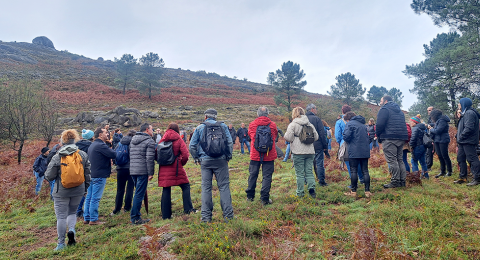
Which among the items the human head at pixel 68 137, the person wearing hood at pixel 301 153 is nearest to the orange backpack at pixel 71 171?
the human head at pixel 68 137

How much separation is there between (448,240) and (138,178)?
516cm

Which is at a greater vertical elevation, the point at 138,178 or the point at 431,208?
the point at 138,178

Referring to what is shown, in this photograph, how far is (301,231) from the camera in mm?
3605

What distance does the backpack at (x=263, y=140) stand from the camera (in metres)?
4.92

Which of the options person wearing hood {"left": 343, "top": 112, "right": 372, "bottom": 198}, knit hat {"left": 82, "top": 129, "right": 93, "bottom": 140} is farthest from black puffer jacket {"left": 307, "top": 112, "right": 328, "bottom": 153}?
knit hat {"left": 82, "top": 129, "right": 93, "bottom": 140}

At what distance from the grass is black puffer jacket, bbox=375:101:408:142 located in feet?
4.02

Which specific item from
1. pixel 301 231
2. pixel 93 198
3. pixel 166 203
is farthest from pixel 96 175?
pixel 301 231

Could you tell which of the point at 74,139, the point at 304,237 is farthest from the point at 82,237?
the point at 304,237

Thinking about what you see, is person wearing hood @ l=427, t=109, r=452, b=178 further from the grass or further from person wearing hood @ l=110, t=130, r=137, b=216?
person wearing hood @ l=110, t=130, r=137, b=216

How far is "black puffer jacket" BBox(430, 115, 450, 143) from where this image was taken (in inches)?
236

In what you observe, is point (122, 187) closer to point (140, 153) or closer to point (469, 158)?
point (140, 153)

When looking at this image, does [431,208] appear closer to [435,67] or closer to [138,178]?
[138,178]

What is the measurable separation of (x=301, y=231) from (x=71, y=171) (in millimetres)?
3850

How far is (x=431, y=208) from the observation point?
381 centimetres
